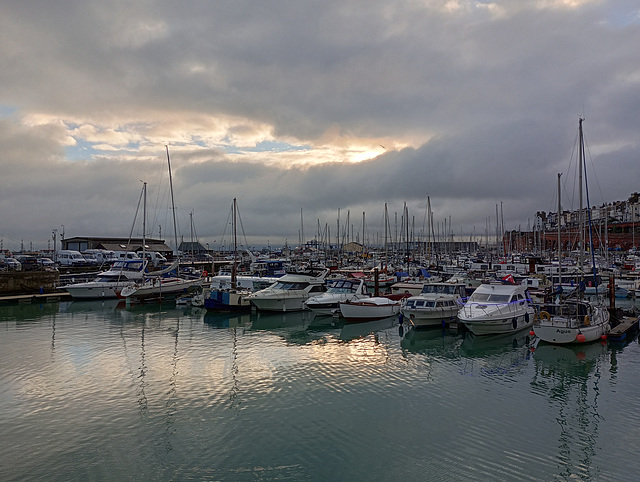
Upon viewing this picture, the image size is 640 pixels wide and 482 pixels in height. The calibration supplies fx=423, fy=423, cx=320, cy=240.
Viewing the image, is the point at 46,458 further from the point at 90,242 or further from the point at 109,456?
the point at 90,242

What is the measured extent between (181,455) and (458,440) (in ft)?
27.7

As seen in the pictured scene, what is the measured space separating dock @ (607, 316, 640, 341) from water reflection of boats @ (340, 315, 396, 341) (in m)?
14.6

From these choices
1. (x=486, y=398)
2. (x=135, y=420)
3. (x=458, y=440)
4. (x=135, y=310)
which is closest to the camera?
(x=458, y=440)

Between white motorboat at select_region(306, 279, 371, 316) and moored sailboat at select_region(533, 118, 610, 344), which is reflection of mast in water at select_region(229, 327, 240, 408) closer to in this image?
white motorboat at select_region(306, 279, 371, 316)

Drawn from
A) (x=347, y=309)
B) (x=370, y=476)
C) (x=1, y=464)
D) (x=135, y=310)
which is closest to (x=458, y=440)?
(x=370, y=476)

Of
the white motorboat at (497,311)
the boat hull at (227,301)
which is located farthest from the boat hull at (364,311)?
the boat hull at (227,301)

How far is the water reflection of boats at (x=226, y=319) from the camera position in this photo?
115 ft

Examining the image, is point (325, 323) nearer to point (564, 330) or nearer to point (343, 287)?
point (343, 287)

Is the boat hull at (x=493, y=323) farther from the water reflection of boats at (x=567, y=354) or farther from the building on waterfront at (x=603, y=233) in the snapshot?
the building on waterfront at (x=603, y=233)

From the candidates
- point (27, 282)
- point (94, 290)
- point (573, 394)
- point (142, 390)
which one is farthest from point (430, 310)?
point (27, 282)

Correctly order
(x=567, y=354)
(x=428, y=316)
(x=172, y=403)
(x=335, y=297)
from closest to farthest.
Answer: (x=172, y=403), (x=567, y=354), (x=428, y=316), (x=335, y=297)

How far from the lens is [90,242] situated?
11000 centimetres

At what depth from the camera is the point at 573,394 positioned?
1778 centimetres

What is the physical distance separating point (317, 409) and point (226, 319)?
76.0 ft
